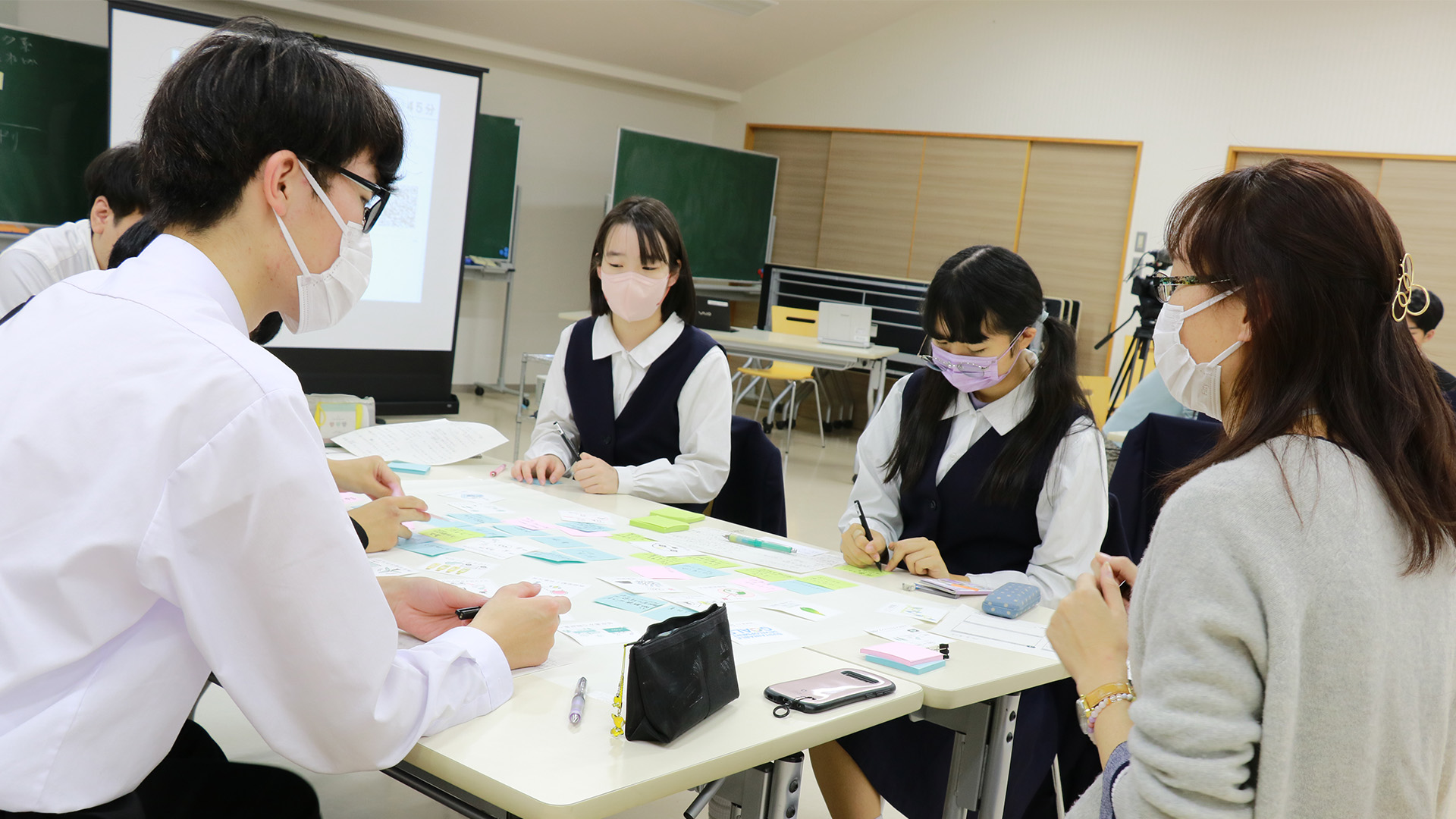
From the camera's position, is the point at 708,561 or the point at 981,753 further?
the point at 708,561

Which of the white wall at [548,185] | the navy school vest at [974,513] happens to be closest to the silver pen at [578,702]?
the navy school vest at [974,513]

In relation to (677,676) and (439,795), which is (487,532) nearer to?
(439,795)

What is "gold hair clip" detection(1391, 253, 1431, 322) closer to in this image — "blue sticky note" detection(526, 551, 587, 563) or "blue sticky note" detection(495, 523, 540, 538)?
"blue sticky note" detection(526, 551, 587, 563)

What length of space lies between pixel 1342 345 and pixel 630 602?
970 millimetres

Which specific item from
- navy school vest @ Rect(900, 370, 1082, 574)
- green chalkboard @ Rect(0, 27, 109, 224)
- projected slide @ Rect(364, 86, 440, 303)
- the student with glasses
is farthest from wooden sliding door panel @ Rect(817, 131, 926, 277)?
the student with glasses

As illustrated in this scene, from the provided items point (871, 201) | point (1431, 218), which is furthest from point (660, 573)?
point (871, 201)

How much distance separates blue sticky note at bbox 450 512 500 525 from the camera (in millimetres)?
1920

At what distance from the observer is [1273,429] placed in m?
0.94

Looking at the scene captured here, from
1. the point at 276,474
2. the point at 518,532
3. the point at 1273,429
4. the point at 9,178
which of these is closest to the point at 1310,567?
the point at 1273,429

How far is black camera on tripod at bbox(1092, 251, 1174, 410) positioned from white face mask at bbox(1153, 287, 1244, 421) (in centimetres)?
418

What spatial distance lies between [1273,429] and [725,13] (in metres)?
7.07

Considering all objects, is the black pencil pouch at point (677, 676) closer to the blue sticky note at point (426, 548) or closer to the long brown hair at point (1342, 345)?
the long brown hair at point (1342, 345)

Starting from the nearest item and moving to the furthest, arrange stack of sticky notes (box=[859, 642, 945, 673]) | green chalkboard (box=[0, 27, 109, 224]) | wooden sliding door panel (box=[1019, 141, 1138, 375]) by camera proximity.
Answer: stack of sticky notes (box=[859, 642, 945, 673]) → green chalkboard (box=[0, 27, 109, 224]) → wooden sliding door panel (box=[1019, 141, 1138, 375])

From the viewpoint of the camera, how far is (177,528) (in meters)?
0.87
